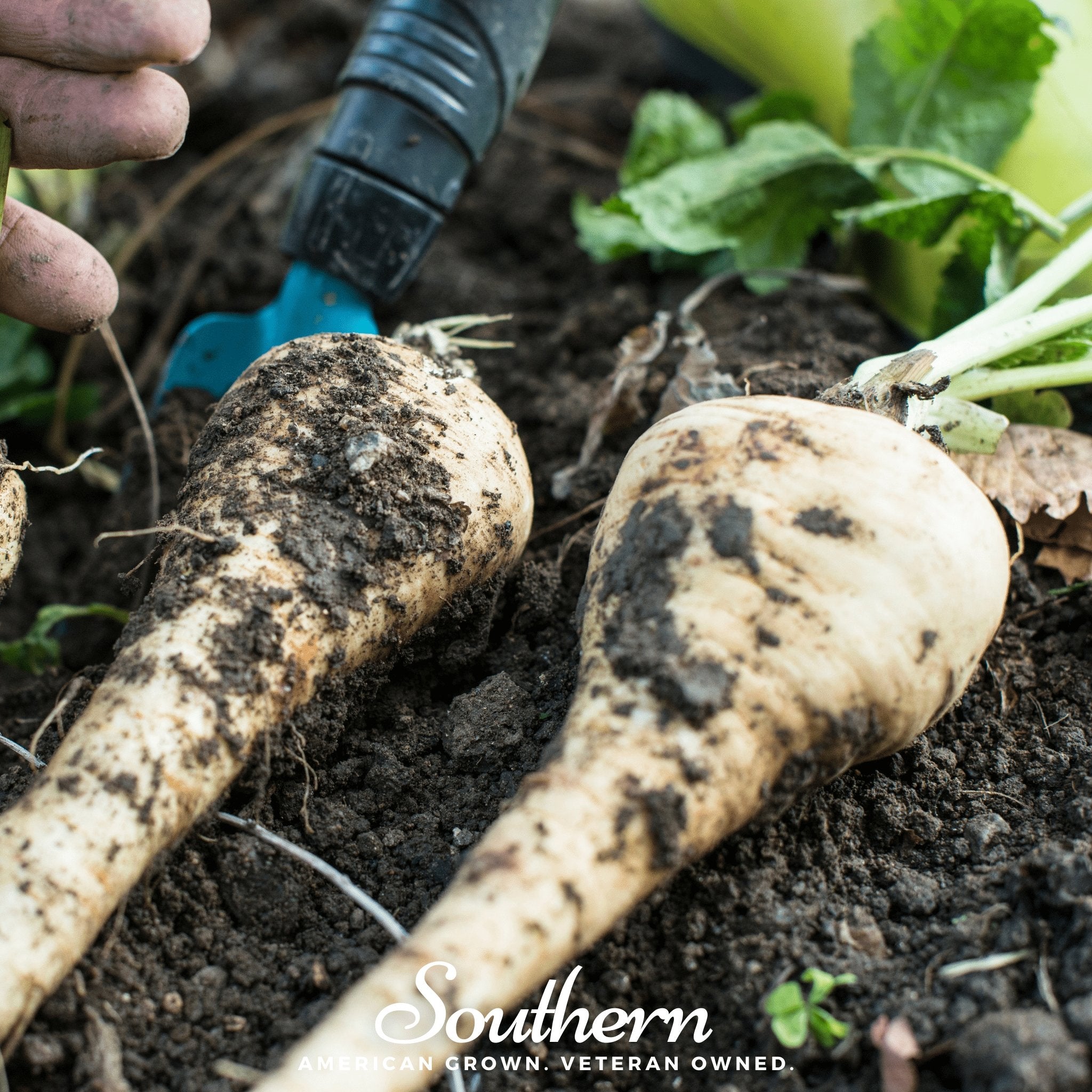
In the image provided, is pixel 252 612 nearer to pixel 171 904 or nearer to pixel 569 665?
pixel 171 904

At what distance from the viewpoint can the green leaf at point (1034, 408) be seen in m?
2.26

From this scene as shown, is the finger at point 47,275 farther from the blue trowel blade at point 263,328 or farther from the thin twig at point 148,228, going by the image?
the thin twig at point 148,228

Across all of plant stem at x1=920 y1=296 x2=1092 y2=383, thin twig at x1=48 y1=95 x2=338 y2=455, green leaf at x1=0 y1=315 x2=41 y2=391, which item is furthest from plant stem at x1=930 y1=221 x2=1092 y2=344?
green leaf at x1=0 y1=315 x2=41 y2=391

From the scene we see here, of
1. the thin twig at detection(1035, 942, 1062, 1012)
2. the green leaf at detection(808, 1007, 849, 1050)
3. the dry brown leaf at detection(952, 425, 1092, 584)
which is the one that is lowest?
the green leaf at detection(808, 1007, 849, 1050)

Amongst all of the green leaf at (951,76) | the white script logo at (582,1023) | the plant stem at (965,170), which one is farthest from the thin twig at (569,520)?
the green leaf at (951,76)

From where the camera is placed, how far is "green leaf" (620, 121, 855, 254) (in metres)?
2.66

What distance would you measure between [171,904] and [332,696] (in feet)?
1.39

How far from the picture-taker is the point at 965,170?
2521 millimetres

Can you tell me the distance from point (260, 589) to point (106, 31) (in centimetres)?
105

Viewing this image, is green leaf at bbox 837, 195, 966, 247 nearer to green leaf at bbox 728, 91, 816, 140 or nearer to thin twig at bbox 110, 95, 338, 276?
green leaf at bbox 728, 91, 816, 140

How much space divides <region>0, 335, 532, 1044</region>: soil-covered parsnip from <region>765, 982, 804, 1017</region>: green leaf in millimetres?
897

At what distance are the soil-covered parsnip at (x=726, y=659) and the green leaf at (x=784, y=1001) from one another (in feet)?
0.74

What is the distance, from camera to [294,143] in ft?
11.9

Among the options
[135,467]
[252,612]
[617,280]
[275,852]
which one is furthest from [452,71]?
[275,852]
